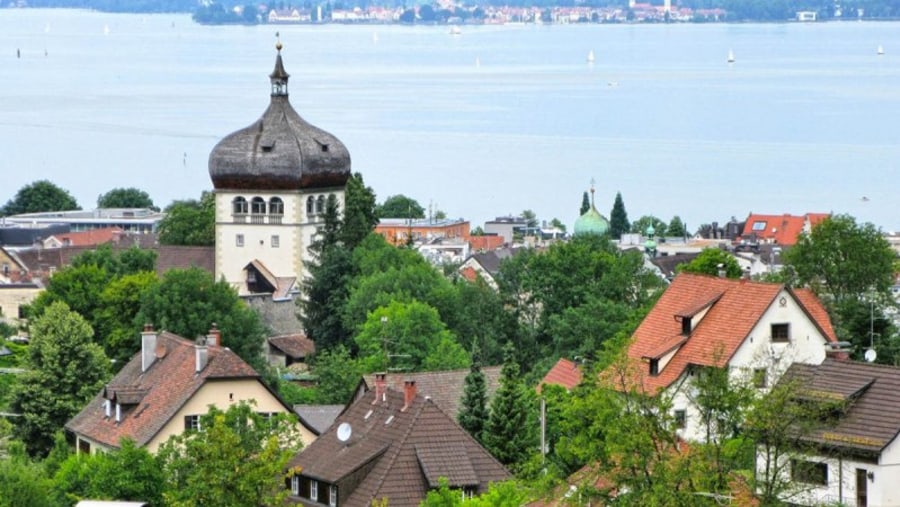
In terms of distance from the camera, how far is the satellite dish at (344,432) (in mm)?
36375

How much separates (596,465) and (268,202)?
46.1 m

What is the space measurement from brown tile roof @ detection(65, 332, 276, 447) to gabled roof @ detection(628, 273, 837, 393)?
684cm

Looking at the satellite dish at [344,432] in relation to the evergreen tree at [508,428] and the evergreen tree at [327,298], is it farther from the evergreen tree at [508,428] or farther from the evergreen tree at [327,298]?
the evergreen tree at [327,298]

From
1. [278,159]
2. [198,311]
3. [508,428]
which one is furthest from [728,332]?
[278,159]

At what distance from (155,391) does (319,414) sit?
4.02m

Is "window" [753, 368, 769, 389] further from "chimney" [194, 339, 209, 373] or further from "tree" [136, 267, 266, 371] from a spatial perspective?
"tree" [136, 267, 266, 371]

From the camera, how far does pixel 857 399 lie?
29703mm

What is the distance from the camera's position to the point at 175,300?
56531mm

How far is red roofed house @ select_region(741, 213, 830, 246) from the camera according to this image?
389 ft

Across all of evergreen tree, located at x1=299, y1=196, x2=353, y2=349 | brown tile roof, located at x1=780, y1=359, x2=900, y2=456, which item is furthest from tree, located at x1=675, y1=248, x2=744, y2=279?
brown tile roof, located at x1=780, y1=359, x2=900, y2=456

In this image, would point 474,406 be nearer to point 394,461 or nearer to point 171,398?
point 171,398

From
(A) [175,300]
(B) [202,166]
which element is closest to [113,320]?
(A) [175,300]

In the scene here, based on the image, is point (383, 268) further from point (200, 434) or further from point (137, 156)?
point (137, 156)

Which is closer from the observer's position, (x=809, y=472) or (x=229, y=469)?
(x=809, y=472)
